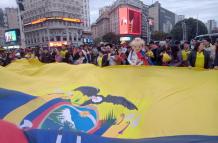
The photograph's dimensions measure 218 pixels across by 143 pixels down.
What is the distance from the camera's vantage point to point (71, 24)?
13500 cm

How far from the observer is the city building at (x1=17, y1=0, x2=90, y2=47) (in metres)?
127

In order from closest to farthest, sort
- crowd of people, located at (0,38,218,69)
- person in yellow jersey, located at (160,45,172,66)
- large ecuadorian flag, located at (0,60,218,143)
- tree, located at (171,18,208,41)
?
large ecuadorian flag, located at (0,60,218,143)
crowd of people, located at (0,38,218,69)
person in yellow jersey, located at (160,45,172,66)
tree, located at (171,18,208,41)

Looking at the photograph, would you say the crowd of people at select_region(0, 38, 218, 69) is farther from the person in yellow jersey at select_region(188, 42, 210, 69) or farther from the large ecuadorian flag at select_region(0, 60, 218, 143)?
the large ecuadorian flag at select_region(0, 60, 218, 143)

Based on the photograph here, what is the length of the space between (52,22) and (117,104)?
127 m

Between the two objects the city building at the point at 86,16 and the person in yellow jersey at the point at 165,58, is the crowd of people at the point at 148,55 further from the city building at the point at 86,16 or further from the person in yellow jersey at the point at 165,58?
the city building at the point at 86,16

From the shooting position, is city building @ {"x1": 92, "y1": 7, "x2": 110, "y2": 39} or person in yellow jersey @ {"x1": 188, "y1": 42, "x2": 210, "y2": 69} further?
city building @ {"x1": 92, "y1": 7, "x2": 110, "y2": 39}

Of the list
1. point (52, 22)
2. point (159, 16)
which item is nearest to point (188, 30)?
point (159, 16)

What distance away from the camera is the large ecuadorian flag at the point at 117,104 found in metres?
3.23

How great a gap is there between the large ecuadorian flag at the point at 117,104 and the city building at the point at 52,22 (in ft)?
388

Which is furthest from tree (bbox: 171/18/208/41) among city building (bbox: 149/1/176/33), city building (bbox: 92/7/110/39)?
city building (bbox: 149/1/176/33)

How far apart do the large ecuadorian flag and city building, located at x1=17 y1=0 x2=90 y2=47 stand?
118369 mm

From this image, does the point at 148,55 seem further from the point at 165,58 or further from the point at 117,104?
the point at 117,104

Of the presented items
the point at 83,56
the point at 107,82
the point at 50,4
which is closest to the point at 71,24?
the point at 50,4

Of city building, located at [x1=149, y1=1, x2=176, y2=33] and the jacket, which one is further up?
city building, located at [x1=149, y1=1, x2=176, y2=33]
